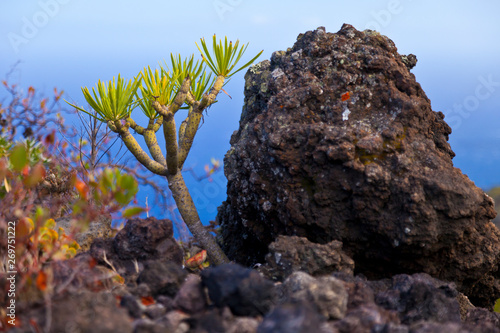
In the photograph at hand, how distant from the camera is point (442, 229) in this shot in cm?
413

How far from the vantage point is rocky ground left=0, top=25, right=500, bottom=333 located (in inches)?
125

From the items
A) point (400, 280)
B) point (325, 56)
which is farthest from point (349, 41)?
point (400, 280)

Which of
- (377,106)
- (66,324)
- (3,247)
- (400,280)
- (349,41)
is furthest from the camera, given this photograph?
(349,41)

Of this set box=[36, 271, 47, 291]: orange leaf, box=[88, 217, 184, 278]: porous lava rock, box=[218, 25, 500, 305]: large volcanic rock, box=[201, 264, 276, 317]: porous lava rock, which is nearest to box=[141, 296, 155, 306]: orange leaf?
box=[201, 264, 276, 317]: porous lava rock

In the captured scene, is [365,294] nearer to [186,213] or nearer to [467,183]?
[467,183]

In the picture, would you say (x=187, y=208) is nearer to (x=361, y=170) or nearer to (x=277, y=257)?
(x=277, y=257)

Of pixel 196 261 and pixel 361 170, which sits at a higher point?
pixel 361 170

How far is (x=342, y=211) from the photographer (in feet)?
13.9

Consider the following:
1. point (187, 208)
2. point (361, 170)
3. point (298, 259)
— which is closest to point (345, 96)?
point (361, 170)

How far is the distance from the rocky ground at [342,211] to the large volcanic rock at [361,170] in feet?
0.04

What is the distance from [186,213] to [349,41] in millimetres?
2728

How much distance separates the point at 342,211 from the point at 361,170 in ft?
1.54

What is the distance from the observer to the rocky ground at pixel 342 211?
3.18 m

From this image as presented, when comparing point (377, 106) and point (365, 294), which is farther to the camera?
point (377, 106)
